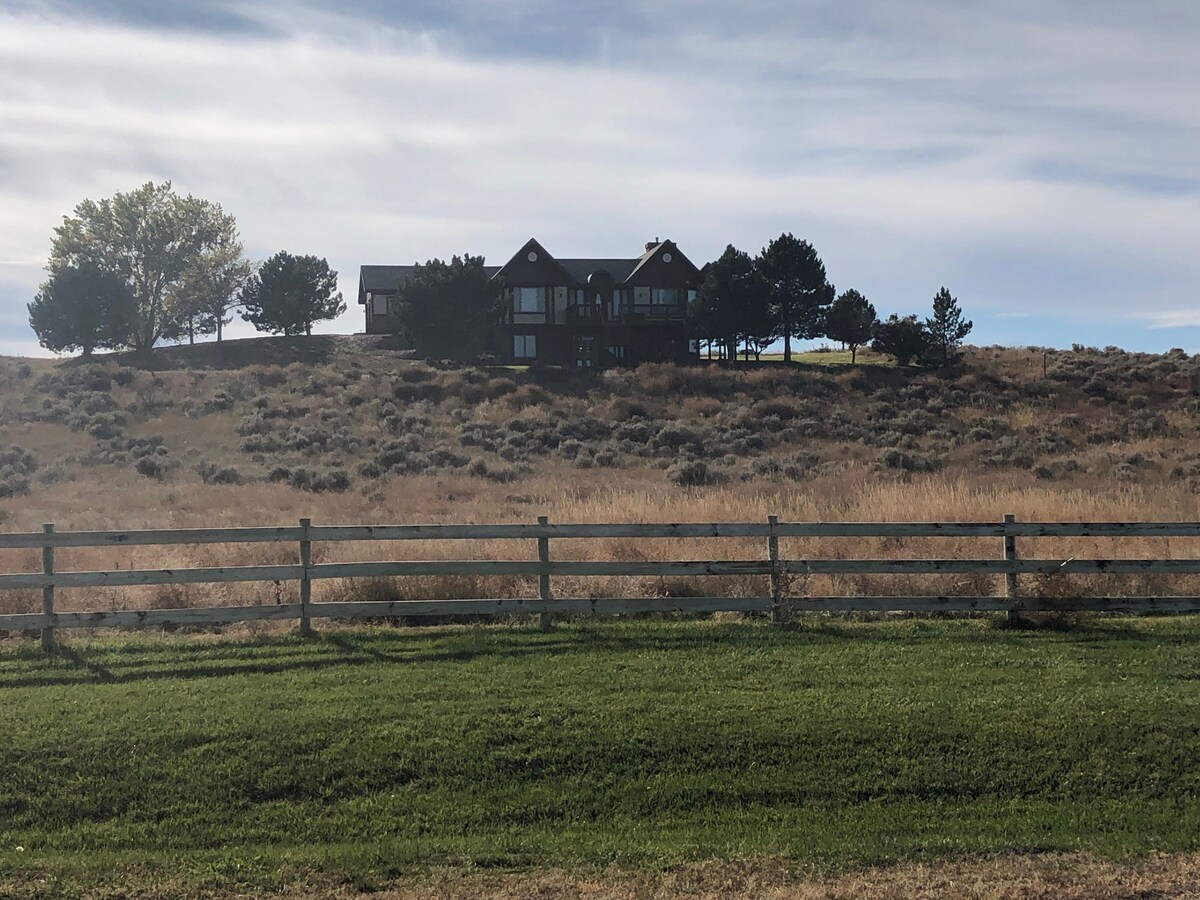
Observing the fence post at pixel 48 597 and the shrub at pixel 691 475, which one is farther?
the shrub at pixel 691 475

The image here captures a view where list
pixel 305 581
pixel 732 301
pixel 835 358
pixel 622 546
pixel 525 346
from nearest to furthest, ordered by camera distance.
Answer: pixel 305 581 → pixel 622 546 → pixel 732 301 → pixel 525 346 → pixel 835 358

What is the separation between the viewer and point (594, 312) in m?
64.3

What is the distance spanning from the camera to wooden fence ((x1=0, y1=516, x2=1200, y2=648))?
11453 mm

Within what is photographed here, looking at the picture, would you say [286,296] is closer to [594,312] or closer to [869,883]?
[594,312]

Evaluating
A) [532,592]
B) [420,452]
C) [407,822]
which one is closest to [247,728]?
[407,822]

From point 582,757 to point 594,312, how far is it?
57416 millimetres

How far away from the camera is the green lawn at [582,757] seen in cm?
666

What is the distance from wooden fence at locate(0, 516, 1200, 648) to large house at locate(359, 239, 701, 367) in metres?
50.8

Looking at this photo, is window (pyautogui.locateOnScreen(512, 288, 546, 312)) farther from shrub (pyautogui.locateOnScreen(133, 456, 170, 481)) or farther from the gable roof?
shrub (pyautogui.locateOnScreen(133, 456, 170, 481))

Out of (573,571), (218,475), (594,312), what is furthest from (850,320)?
(573,571)

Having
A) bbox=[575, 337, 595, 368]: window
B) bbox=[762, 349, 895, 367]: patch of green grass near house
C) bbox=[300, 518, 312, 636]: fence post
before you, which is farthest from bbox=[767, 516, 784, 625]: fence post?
bbox=[575, 337, 595, 368]: window

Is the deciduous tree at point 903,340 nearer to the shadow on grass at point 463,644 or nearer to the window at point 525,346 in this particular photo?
the window at point 525,346

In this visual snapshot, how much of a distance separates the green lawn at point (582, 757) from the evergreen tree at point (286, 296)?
2590 inches

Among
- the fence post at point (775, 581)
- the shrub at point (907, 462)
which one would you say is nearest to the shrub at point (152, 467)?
the shrub at point (907, 462)
